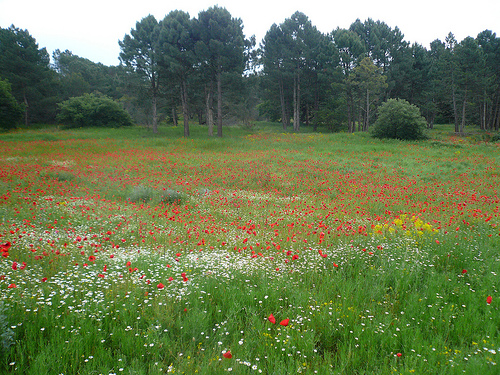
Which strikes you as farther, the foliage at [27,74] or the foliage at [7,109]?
the foliage at [27,74]

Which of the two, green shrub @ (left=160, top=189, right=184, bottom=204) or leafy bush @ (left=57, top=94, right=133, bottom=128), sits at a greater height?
leafy bush @ (left=57, top=94, right=133, bottom=128)

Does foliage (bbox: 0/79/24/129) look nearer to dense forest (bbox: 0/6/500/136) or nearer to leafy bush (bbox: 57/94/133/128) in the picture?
dense forest (bbox: 0/6/500/136)

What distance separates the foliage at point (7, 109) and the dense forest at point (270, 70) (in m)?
0.27

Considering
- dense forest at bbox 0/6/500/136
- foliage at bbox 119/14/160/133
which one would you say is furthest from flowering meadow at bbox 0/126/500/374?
foliage at bbox 119/14/160/133

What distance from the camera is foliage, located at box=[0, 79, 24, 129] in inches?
1379

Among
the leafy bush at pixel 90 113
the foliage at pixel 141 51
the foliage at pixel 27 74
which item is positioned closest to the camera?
the foliage at pixel 141 51

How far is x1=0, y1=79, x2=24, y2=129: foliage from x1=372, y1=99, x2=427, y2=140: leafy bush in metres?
44.2

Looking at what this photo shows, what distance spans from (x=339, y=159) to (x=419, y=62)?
38363mm

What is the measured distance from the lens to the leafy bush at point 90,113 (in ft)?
134

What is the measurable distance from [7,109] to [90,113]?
927 cm

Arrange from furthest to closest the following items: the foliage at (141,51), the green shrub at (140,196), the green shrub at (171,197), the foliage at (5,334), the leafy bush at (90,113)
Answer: the leafy bush at (90,113) < the foliage at (141,51) < the green shrub at (140,196) < the green shrub at (171,197) < the foliage at (5,334)

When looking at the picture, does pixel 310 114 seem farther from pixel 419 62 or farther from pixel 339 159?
pixel 339 159

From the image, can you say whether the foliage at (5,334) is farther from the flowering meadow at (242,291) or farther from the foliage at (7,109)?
the foliage at (7,109)

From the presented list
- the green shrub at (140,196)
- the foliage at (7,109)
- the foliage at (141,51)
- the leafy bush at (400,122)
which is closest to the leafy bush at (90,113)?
the foliage at (7,109)
